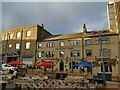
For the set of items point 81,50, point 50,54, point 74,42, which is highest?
point 74,42

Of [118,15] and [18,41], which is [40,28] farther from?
[118,15]

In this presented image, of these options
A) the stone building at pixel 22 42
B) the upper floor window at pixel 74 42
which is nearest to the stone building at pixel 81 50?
the upper floor window at pixel 74 42

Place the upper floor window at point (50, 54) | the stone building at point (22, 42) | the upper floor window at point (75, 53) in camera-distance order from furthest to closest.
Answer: the stone building at point (22, 42)
the upper floor window at point (50, 54)
the upper floor window at point (75, 53)

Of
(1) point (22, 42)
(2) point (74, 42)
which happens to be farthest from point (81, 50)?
(1) point (22, 42)

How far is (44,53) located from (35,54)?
1.83m

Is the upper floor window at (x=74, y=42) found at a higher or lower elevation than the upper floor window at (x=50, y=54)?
higher

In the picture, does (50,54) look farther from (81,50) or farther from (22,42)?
(22,42)

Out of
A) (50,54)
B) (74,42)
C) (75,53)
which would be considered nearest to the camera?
(75,53)

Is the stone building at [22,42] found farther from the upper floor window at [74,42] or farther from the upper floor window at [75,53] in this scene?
the upper floor window at [75,53]

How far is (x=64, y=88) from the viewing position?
373 inches

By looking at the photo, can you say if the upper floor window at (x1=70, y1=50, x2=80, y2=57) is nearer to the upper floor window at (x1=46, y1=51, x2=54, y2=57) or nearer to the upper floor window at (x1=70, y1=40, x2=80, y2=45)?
the upper floor window at (x1=70, y1=40, x2=80, y2=45)

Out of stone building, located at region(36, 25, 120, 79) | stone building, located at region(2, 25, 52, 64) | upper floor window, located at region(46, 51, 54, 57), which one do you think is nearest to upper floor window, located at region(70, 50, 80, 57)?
stone building, located at region(36, 25, 120, 79)

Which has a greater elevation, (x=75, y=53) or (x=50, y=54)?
(x=75, y=53)

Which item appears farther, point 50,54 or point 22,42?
point 22,42
